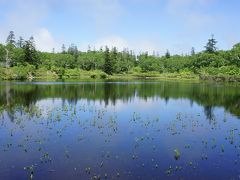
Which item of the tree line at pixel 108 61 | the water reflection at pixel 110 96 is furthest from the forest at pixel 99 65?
the water reflection at pixel 110 96

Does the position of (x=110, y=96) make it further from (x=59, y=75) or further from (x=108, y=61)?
(x=108, y=61)

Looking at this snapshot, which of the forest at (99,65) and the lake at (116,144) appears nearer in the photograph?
the lake at (116,144)

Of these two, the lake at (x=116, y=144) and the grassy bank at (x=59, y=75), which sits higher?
the grassy bank at (x=59, y=75)

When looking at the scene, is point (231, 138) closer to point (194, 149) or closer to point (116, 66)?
point (194, 149)

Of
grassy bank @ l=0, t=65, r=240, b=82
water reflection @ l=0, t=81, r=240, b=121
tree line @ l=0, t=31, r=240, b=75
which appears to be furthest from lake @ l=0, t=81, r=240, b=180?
tree line @ l=0, t=31, r=240, b=75

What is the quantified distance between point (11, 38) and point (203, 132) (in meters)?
173

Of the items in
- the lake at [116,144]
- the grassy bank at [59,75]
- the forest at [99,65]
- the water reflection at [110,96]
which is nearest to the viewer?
the lake at [116,144]

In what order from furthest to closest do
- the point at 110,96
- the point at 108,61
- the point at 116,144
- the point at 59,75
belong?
the point at 108,61 → the point at 59,75 → the point at 110,96 → the point at 116,144

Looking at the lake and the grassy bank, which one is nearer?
the lake

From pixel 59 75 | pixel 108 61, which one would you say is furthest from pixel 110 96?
pixel 108 61

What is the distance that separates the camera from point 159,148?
2041 centimetres

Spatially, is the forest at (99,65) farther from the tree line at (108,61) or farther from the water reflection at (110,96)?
the water reflection at (110,96)

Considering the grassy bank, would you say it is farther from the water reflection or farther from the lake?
the lake

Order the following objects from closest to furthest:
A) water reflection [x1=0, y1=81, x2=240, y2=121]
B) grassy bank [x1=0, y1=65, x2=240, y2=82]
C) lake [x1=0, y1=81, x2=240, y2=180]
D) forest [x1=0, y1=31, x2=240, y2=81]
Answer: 1. lake [x1=0, y1=81, x2=240, y2=180]
2. water reflection [x1=0, y1=81, x2=240, y2=121]
3. grassy bank [x1=0, y1=65, x2=240, y2=82]
4. forest [x1=0, y1=31, x2=240, y2=81]
